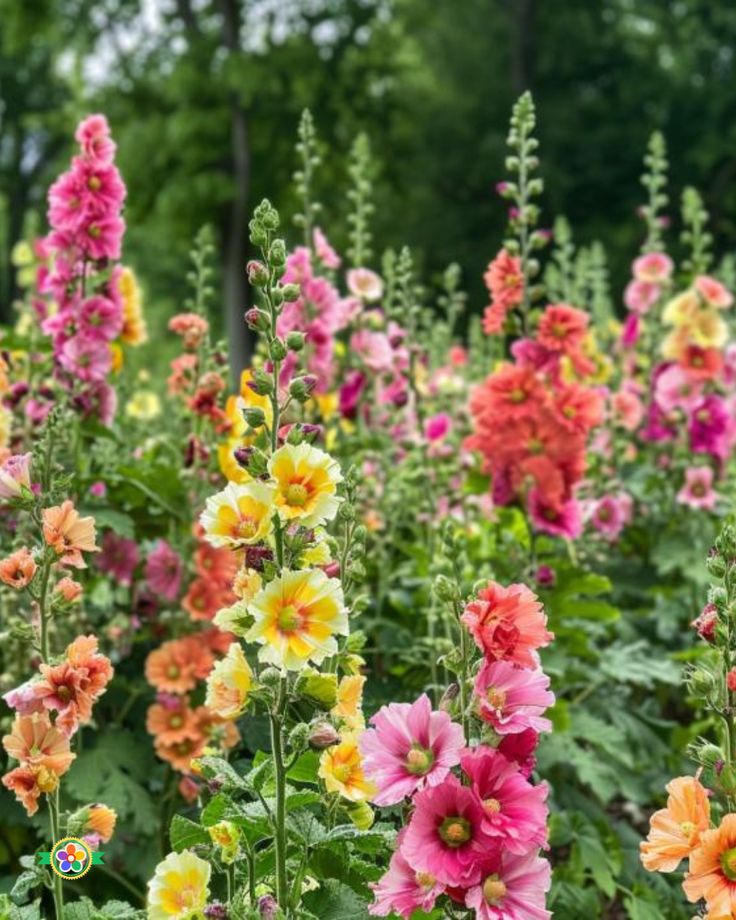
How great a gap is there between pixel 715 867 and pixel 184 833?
749 millimetres

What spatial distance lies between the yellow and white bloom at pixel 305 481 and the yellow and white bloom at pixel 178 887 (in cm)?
47

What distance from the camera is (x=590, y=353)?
552cm

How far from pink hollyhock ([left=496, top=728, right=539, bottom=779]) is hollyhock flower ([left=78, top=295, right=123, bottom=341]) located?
2.01 meters

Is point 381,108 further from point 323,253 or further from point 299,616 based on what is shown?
point 299,616

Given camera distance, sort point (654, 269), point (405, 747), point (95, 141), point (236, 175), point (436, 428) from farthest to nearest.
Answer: point (236, 175), point (654, 269), point (436, 428), point (95, 141), point (405, 747)

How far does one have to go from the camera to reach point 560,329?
3.72 meters

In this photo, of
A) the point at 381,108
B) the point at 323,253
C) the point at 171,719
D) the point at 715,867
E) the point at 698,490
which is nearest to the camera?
the point at 715,867

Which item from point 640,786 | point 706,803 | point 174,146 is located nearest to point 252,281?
point 706,803

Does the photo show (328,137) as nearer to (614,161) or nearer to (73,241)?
(614,161)

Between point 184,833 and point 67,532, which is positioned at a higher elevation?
point 67,532

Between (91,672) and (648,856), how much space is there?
2.84 feet

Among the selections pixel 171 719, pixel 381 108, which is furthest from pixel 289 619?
pixel 381 108

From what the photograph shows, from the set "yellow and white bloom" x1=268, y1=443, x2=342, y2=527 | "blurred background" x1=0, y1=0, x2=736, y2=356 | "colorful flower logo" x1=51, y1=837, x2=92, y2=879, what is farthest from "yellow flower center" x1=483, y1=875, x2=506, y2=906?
"blurred background" x1=0, y1=0, x2=736, y2=356

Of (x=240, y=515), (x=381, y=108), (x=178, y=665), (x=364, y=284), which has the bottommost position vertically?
(x=178, y=665)
